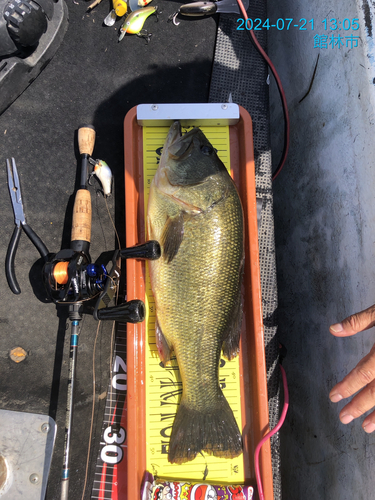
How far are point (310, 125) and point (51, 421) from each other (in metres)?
2.76

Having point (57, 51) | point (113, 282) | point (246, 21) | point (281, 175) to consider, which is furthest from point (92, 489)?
point (246, 21)

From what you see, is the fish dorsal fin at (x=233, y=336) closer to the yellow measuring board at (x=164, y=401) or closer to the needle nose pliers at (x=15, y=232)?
the yellow measuring board at (x=164, y=401)

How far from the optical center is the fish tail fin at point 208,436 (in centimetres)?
173

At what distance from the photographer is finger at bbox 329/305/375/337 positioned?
146cm

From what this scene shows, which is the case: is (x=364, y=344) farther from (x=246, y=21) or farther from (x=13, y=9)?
(x=13, y=9)

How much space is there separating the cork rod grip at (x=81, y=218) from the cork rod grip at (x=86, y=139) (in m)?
0.32

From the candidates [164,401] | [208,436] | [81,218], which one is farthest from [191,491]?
[81,218]

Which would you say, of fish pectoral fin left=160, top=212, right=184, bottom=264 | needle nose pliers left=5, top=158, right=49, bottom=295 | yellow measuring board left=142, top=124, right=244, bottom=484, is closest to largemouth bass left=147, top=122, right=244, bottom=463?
fish pectoral fin left=160, top=212, right=184, bottom=264

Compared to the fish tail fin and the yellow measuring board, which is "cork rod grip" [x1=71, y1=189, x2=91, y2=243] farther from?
the fish tail fin

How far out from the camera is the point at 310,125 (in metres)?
2.25

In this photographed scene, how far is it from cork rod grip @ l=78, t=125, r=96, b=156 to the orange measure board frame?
29 centimetres

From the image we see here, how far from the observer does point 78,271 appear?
1.75m

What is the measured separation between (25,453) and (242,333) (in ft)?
5.30

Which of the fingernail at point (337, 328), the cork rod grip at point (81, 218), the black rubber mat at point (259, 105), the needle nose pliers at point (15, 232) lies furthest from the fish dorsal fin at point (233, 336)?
the needle nose pliers at point (15, 232)
